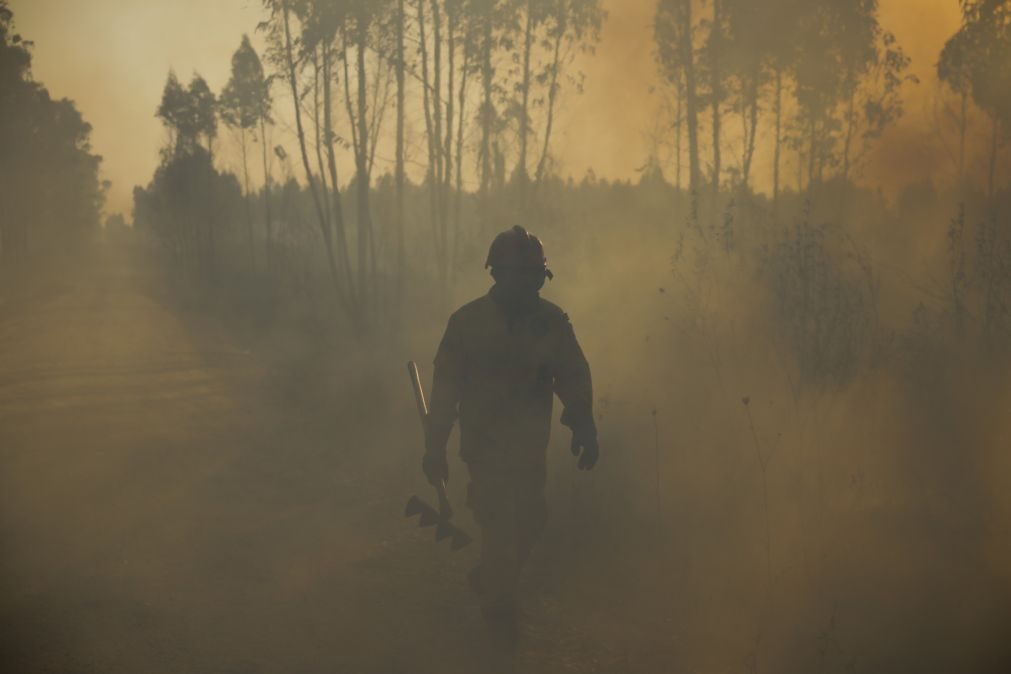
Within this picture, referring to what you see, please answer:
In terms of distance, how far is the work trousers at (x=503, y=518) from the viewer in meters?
5.25

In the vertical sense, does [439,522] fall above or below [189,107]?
below

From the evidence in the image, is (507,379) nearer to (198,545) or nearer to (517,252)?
(517,252)

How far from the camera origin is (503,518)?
17.3 ft

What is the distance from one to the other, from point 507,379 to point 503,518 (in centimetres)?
82

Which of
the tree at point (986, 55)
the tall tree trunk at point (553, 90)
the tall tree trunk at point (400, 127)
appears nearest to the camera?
the tall tree trunk at point (400, 127)

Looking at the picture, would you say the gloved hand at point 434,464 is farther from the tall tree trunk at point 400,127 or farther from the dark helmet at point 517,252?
the tall tree trunk at point 400,127

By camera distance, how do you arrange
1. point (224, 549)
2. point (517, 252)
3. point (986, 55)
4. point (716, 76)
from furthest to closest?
point (986, 55)
point (716, 76)
point (224, 549)
point (517, 252)

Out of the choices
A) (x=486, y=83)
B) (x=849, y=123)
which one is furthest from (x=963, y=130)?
(x=486, y=83)

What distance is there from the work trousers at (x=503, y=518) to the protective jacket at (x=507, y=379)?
8 cm

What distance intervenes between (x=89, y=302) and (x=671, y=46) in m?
23.1

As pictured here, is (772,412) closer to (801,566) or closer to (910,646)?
(801,566)

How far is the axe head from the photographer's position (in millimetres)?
5531

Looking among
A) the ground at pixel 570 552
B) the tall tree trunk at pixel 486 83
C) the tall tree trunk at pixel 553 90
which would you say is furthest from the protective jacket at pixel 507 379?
the tall tree trunk at pixel 553 90

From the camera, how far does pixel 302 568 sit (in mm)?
6379
